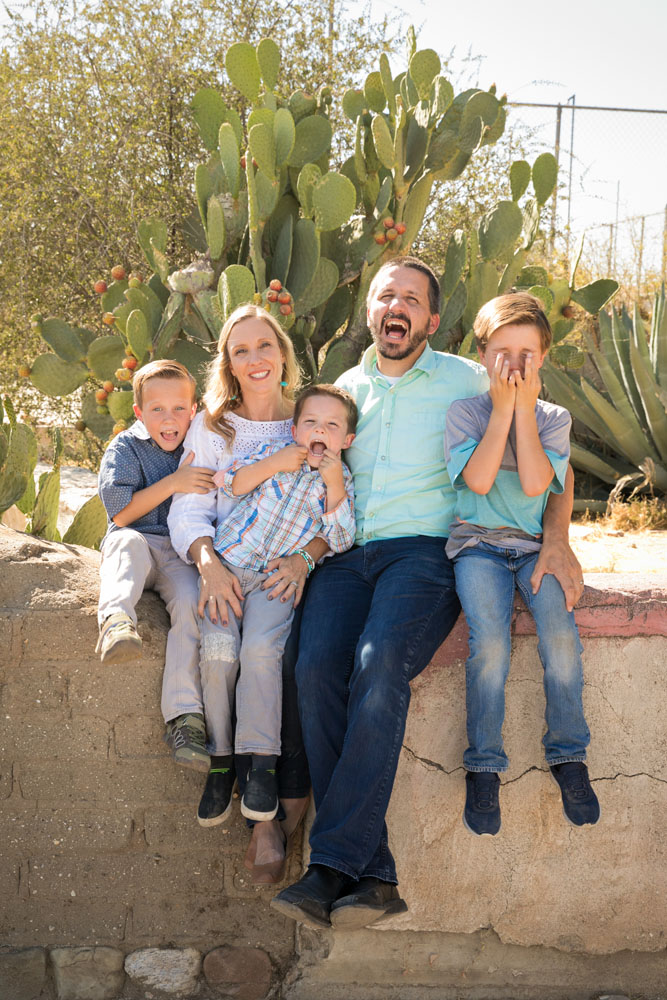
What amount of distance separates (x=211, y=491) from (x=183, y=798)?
3.11 ft

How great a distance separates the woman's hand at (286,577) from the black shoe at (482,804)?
731 mm

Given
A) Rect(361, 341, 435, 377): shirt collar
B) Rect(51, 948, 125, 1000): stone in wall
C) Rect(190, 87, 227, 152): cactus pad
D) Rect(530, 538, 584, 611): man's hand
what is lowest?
Rect(51, 948, 125, 1000): stone in wall

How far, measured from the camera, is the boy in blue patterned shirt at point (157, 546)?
2.49 metres

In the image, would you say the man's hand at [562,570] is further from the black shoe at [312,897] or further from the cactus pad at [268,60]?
the cactus pad at [268,60]

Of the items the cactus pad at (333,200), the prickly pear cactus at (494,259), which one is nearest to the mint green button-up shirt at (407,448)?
the cactus pad at (333,200)

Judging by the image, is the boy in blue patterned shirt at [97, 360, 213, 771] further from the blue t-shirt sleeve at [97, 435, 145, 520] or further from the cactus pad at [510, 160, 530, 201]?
the cactus pad at [510, 160, 530, 201]

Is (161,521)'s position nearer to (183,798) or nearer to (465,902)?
(183,798)

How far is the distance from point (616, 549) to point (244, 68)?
3.68 metres

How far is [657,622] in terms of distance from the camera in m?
2.71

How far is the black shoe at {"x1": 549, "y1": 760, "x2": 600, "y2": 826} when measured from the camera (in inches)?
96.8

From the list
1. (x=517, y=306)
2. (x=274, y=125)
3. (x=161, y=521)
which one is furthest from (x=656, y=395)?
(x=161, y=521)

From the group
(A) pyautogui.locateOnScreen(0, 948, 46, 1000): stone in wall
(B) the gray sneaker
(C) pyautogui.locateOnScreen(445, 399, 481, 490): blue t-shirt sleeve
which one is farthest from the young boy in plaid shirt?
(A) pyautogui.locateOnScreen(0, 948, 46, 1000): stone in wall

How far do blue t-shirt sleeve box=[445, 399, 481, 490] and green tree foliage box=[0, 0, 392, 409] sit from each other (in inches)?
199

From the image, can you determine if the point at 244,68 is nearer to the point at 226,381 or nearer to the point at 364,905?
the point at 226,381
